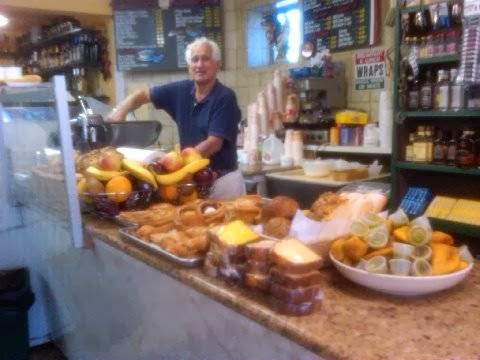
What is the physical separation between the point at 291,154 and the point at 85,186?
8.56ft

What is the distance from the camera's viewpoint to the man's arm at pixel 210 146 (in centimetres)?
246

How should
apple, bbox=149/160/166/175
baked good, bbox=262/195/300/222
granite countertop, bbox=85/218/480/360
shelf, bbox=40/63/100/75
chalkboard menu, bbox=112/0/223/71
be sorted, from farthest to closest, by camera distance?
shelf, bbox=40/63/100/75
chalkboard menu, bbox=112/0/223/71
apple, bbox=149/160/166/175
baked good, bbox=262/195/300/222
granite countertop, bbox=85/218/480/360

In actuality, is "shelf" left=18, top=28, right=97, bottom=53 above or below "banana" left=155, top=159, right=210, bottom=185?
above

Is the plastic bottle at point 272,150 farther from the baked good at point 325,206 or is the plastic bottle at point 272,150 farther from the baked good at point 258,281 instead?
the baked good at point 258,281

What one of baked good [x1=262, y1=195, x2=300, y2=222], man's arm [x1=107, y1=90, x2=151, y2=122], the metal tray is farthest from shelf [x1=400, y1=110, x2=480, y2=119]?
the metal tray

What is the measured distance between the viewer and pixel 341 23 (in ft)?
13.4

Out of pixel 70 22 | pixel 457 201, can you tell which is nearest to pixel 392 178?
pixel 457 201

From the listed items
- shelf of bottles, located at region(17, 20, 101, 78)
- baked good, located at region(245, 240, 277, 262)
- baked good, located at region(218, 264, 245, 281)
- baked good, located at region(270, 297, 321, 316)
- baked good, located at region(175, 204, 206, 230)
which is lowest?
baked good, located at region(270, 297, 321, 316)

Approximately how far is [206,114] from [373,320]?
6.59ft

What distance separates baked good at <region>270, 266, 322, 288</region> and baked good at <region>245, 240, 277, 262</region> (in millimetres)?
52

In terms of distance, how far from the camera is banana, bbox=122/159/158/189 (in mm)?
1800

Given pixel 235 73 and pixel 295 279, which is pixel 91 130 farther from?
pixel 235 73

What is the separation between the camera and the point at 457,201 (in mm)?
3203

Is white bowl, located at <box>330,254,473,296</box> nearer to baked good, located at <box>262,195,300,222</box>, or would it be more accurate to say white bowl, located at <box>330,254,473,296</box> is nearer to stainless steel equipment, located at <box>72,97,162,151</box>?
baked good, located at <box>262,195,300,222</box>
